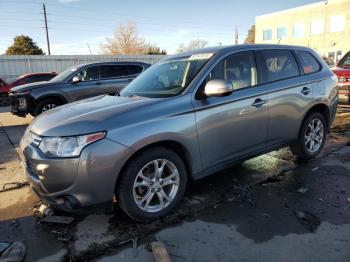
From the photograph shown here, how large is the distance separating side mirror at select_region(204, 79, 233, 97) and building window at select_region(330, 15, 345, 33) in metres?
47.0

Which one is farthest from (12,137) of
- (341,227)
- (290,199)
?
(341,227)

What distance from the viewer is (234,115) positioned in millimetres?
4121

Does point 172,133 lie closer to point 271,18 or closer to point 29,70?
point 29,70

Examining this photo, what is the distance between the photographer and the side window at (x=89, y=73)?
10179 millimetres

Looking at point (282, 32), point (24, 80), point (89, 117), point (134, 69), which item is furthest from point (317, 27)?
point (89, 117)

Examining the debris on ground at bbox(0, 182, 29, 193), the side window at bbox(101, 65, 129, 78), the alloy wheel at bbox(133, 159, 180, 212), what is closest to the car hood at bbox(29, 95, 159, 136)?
the alloy wheel at bbox(133, 159, 180, 212)

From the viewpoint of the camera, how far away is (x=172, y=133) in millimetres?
3582

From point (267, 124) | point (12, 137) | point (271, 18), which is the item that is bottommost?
point (12, 137)

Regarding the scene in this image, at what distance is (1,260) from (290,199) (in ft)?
10.2

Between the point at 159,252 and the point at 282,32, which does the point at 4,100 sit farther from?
the point at 282,32

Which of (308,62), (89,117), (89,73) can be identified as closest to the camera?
(89,117)

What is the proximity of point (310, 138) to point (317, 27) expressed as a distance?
47.6 meters

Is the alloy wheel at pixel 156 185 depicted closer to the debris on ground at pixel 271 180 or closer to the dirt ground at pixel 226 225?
the dirt ground at pixel 226 225

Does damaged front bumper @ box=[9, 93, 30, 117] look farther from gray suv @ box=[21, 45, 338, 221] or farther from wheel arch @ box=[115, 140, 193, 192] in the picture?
wheel arch @ box=[115, 140, 193, 192]
